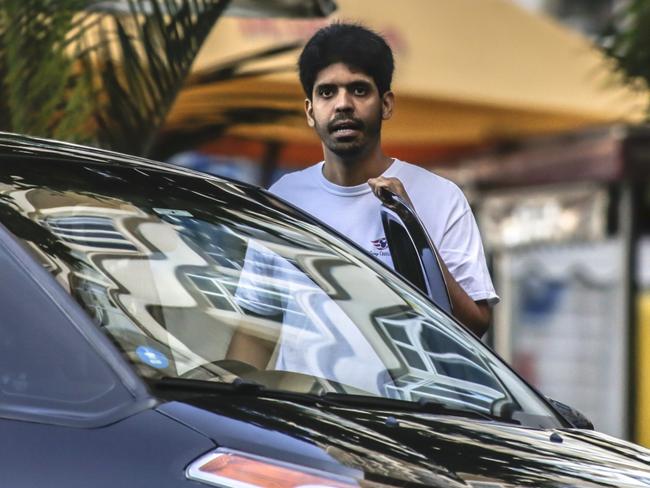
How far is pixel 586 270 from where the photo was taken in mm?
13047

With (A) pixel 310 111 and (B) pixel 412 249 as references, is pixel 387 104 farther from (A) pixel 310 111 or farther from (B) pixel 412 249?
(B) pixel 412 249

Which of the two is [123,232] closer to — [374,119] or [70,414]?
[70,414]

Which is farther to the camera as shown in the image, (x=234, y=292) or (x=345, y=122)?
(x=345, y=122)

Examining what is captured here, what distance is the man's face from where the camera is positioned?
4516mm

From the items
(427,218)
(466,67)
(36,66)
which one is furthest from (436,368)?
(466,67)

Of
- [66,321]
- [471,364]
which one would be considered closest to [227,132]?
[471,364]

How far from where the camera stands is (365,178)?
4.55 meters

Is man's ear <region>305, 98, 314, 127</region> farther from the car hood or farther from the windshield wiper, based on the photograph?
the car hood

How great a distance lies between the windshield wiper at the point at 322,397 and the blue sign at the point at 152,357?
5cm

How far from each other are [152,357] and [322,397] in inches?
14.1

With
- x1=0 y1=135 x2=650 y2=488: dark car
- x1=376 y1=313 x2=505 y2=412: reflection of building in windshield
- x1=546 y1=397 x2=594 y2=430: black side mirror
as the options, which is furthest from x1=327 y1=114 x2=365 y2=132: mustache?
x1=546 y1=397 x2=594 y2=430: black side mirror

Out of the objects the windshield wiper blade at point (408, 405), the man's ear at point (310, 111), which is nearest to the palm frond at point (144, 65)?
the man's ear at point (310, 111)

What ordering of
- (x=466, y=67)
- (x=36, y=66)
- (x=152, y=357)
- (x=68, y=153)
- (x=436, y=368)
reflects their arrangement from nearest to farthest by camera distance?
(x=152, y=357)
(x=436, y=368)
(x=68, y=153)
(x=36, y=66)
(x=466, y=67)

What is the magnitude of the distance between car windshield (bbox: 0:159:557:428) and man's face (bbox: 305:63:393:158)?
Answer: 1.50 feet
